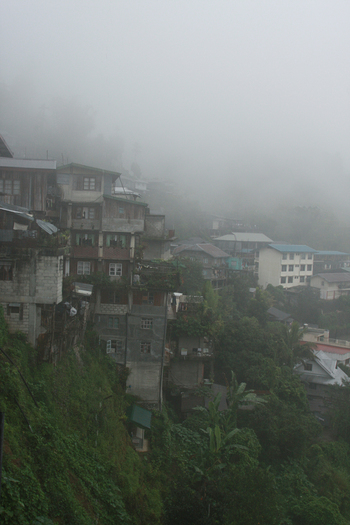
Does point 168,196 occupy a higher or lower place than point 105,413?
higher

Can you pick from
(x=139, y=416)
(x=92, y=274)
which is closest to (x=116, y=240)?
(x=92, y=274)

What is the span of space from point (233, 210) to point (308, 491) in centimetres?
6756

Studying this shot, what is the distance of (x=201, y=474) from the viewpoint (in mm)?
17000

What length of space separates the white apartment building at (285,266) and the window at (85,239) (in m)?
32.7

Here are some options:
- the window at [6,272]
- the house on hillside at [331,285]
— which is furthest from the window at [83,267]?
the house on hillside at [331,285]

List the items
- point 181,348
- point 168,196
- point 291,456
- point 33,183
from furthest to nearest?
point 168,196, point 181,348, point 291,456, point 33,183

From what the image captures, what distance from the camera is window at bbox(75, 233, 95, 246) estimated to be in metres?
21.1

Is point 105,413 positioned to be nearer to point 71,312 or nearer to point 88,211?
point 71,312

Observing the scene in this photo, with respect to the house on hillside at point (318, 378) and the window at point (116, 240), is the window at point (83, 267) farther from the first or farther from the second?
the house on hillside at point (318, 378)

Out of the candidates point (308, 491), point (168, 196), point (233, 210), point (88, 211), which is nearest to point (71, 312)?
point (88, 211)

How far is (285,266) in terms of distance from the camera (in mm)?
48719

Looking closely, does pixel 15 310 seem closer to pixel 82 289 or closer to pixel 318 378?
pixel 82 289

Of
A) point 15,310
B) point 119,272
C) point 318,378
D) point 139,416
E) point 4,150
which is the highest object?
point 4,150

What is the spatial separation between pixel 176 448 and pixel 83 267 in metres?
11.0
